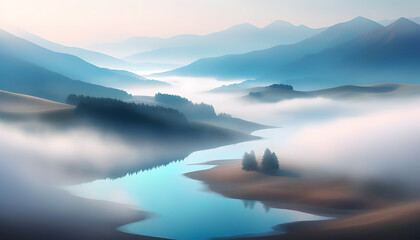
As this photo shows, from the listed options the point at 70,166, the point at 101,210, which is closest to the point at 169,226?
the point at 101,210

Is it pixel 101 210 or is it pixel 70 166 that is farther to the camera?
pixel 70 166

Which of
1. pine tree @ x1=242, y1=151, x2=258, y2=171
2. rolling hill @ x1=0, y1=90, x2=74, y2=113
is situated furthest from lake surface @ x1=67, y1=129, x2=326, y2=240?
rolling hill @ x1=0, y1=90, x2=74, y2=113

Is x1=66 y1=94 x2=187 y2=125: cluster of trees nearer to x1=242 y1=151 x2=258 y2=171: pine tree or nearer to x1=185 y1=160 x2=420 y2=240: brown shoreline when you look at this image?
x1=185 y1=160 x2=420 y2=240: brown shoreline

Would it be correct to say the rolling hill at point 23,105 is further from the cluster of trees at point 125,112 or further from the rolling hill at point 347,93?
the rolling hill at point 347,93

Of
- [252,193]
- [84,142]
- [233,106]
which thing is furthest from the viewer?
[233,106]

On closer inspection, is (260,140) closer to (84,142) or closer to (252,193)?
(84,142)

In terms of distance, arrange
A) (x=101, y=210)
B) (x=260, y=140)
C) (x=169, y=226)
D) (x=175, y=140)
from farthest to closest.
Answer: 1. (x=260, y=140)
2. (x=175, y=140)
3. (x=101, y=210)
4. (x=169, y=226)
